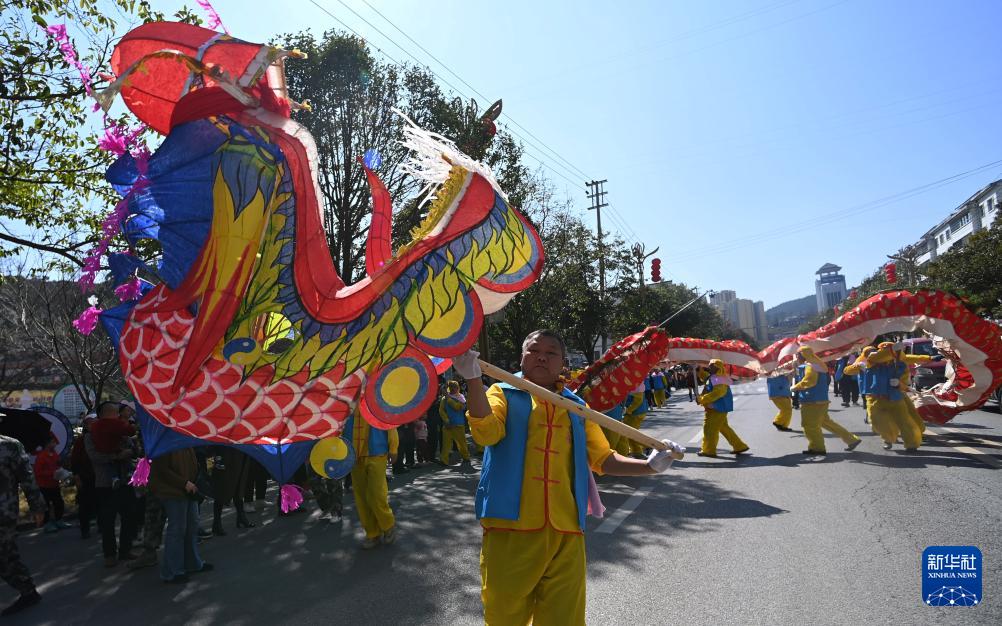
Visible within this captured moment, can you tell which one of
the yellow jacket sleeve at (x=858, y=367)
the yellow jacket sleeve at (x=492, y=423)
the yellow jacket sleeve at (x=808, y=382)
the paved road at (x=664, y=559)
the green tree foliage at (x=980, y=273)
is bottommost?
the paved road at (x=664, y=559)

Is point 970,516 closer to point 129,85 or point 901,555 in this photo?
point 901,555

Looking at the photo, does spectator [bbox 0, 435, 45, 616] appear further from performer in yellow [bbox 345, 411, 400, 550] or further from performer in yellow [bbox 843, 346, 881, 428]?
→ performer in yellow [bbox 843, 346, 881, 428]

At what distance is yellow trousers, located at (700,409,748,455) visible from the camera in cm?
1065

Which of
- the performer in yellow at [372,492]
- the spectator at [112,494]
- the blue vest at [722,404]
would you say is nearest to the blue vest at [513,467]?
the performer in yellow at [372,492]

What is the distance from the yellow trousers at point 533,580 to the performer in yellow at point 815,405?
27.4ft

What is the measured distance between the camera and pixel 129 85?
2.28m

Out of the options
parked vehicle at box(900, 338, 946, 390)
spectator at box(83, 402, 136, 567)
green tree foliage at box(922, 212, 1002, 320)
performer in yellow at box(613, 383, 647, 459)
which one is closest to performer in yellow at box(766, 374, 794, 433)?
performer in yellow at box(613, 383, 647, 459)

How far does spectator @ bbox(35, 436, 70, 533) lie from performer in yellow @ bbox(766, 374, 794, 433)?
494 inches

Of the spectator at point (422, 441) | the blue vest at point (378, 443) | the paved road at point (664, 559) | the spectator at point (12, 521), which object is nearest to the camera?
the paved road at point (664, 559)

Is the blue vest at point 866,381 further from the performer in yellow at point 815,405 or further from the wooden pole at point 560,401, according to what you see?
the wooden pole at point 560,401

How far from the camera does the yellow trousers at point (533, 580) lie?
2.75 meters

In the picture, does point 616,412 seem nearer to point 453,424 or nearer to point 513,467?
point 453,424

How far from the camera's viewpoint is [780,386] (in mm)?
12859

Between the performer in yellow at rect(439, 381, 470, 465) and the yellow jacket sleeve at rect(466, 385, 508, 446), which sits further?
the performer in yellow at rect(439, 381, 470, 465)
